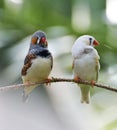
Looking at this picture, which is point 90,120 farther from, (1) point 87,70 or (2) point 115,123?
(1) point 87,70

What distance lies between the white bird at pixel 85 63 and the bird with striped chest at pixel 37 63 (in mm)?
67

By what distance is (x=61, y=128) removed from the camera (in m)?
2.79

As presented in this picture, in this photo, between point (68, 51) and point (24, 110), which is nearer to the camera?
point (68, 51)

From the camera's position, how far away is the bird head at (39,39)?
1.76 metres

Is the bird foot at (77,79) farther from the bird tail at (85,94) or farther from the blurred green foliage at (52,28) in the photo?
the blurred green foliage at (52,28)

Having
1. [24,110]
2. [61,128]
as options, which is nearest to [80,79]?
[61,128]

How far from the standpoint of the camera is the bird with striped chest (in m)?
1.80

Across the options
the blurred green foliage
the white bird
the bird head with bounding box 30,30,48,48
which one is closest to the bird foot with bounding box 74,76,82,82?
the white bird

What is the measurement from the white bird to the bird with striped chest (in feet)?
0.22

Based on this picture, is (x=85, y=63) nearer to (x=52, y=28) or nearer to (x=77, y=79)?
(x=77, y=79)

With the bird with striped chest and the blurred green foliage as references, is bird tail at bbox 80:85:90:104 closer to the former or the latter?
the bird with striped chest

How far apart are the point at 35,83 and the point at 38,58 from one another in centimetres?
15

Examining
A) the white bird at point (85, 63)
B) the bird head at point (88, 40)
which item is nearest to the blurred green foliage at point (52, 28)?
the white bird at point (85, 63)

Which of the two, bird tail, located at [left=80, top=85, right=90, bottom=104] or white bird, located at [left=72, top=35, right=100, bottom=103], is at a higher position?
white bird, located at [left=72, top=35, right=100, bottom=103]
